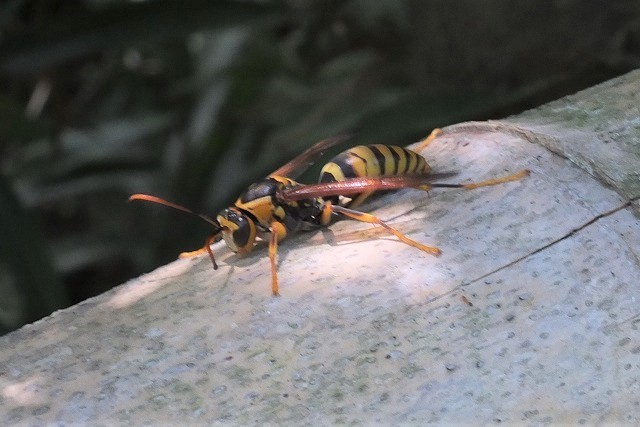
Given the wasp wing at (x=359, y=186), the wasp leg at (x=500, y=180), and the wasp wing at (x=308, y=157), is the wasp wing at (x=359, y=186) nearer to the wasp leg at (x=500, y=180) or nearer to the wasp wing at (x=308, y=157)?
the wasp leg at (x=500, y=180)

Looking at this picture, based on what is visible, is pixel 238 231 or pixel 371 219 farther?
pixel 238 231

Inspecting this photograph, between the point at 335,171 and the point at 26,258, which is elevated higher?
the point at 335,171

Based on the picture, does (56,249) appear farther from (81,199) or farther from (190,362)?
(190,362)

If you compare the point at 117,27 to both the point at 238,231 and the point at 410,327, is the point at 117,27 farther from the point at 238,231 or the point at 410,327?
the point at 410,327

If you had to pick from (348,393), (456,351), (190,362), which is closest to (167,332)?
(190,362)

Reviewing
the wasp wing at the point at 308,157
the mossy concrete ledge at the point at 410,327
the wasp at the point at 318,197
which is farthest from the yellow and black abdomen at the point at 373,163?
the mossy concrete ledge at the point at 410,327

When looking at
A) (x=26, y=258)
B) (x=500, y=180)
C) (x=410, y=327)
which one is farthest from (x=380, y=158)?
(x=26, y=258)
